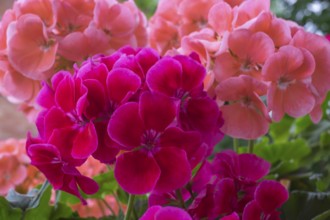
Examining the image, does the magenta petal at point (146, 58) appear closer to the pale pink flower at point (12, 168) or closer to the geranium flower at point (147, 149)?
the geranium flower at point (147, 149)

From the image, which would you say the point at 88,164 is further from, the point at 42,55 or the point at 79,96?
the point at 79,96

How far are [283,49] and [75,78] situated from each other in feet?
0.63

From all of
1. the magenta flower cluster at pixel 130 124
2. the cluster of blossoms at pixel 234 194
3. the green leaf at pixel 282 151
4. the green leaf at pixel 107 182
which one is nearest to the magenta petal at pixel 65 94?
the magenta flower cluster at pixel 130 124

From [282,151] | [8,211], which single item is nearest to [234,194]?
[8,211]

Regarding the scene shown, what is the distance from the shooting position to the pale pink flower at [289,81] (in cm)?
50

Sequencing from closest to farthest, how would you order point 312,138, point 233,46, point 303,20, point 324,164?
point 233,46 < point 324,164 < point 312,138 < point 303,20

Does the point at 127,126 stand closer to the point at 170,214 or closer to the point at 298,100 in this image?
the point at 170,214

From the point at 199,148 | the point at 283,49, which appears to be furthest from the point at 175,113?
the point at 283,49

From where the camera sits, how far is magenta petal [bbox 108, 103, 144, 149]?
40 cm

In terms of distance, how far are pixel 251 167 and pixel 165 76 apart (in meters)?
0.15

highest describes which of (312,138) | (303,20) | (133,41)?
(133,41)

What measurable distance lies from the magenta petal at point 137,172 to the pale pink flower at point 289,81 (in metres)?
0.15

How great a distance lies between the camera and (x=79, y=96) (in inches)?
16.5

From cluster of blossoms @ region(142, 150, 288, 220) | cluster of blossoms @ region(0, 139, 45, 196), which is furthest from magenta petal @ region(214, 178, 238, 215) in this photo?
cluster of blossoms @ region(0, 139, 45, 196)
